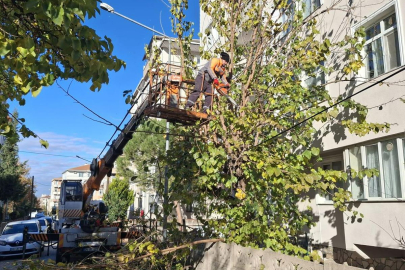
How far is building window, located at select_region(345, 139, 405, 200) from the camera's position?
7.75m

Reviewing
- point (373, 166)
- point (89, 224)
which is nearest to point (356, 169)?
point (373, 166)

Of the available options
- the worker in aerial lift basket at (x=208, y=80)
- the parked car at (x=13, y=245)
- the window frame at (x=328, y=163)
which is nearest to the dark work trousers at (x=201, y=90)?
the worker in aerial lift basket at (x=208, y=80)

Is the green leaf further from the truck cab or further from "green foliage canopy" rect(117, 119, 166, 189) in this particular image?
"green foliage canopy" rect(117, 119, 166, 189)

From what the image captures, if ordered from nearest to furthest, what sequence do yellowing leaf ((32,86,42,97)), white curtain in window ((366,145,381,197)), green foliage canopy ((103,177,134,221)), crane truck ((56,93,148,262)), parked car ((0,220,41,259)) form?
yellowing leaf ((32,86,42,97))
white curtain in window ((366,145,381,197))
crane truck ((56,93,148,262))
parked car ((0,220,41,259))
green foliage canopy ((103,177,134,221))

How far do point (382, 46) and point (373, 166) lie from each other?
2.79 meters

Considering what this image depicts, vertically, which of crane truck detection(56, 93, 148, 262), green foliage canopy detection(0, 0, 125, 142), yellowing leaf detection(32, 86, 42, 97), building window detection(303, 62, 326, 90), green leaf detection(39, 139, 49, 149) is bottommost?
crane truck detection(56, 93, 148, 262)

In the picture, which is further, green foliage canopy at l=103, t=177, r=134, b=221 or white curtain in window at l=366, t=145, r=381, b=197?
green foliage canopy at l=103, t=177, r=134, b=221

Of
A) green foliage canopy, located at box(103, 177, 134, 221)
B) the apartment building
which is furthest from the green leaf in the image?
green foliage canopy, located at box(103, 177, 134, 221)

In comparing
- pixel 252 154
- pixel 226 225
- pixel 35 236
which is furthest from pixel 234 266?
pixel 35 236

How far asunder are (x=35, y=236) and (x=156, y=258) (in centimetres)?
861

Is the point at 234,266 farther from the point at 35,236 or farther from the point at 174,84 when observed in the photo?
the point at 35,236

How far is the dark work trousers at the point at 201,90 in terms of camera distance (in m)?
7.78

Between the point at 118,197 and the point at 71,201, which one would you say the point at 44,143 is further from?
the point at 118,197

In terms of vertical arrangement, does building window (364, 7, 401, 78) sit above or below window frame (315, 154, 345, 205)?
above
